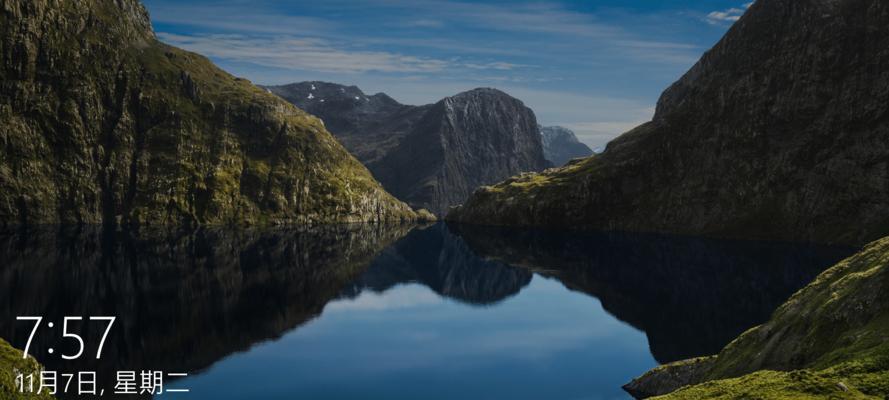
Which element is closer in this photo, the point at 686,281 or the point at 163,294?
the point at 163,294

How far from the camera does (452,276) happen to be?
155 m

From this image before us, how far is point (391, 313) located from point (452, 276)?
49.4 meters

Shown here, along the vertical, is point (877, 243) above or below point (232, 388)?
above

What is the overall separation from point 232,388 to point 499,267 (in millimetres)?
111543

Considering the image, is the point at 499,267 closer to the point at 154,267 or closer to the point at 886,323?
the point at 154,267

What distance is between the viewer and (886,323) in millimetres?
30266

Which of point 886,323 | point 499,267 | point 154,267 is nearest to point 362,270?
point 499,267

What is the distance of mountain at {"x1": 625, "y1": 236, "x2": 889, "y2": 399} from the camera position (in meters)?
25.8

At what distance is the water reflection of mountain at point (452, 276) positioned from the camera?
428ft

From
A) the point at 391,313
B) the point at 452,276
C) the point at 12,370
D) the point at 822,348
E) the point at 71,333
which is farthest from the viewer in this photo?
the point at 452,276

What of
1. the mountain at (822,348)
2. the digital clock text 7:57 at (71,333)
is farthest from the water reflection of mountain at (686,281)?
the digital clock text 7:57 at (71,333)

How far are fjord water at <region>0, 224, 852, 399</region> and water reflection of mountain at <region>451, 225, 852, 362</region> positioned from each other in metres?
0.48

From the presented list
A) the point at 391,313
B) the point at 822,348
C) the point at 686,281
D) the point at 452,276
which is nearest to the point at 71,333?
the point at 391,313

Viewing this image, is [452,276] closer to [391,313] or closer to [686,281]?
[391,313]
